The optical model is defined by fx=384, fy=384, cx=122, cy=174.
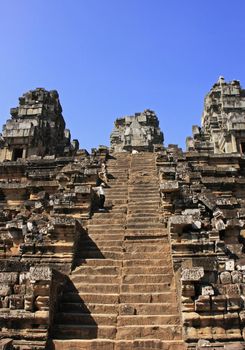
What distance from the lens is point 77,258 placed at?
9000 millimetres

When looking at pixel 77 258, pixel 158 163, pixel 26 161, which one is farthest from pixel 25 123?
pixel 77 258

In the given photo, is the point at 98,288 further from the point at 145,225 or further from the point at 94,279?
the point at 145,225

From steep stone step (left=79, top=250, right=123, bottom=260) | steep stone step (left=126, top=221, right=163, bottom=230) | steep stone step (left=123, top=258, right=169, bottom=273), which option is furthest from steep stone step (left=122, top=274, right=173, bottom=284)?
steep stone step (left=126, top=221, right=163, bottom=230)

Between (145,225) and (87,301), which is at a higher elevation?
(145,225)

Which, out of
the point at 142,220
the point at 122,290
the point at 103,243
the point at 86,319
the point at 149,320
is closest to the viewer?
the point at 149,320

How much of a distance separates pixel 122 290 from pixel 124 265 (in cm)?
87

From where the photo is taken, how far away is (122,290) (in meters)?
7.80

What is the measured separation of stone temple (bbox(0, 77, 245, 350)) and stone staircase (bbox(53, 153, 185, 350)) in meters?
0.02

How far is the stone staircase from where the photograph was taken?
6.64 metres

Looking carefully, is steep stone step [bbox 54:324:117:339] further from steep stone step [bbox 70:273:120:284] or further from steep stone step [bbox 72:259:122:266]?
steep stone step [bbox 72:259:122:266]

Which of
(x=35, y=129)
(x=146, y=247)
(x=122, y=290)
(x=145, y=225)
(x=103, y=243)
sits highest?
(x=35, y=129)

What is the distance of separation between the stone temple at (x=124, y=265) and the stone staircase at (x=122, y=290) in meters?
0.02

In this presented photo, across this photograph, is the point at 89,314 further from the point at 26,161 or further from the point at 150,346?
the point at 26,161

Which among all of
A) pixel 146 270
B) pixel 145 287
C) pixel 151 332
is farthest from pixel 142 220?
pixel 151 332
